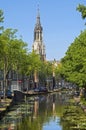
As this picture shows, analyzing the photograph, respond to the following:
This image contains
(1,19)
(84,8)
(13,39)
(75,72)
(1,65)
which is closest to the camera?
(84,8)

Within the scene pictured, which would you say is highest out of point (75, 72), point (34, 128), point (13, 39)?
point (13, 39)

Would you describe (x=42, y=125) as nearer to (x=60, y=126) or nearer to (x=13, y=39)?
(x=60, y=126)

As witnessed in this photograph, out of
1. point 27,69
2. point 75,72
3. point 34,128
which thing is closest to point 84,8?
point 34,128

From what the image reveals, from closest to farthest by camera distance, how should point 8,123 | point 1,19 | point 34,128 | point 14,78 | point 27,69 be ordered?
point 34,128 → point 8,123 → point 1,19 → point 27,69 → point 14,78

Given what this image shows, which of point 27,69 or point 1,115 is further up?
point 27,69

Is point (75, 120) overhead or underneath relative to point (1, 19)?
underneath

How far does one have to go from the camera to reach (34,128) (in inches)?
1928

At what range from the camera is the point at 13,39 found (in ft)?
310

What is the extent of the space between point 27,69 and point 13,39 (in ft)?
121

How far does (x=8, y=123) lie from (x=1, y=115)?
487 cm

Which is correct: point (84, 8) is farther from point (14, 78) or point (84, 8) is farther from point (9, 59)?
point (14, 78)

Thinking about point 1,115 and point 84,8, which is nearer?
point 84,8

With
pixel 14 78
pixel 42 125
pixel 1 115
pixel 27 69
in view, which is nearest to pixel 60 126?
pixel 42 125

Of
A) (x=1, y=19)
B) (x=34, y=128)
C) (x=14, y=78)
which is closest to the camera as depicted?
(x=34, y=128)
